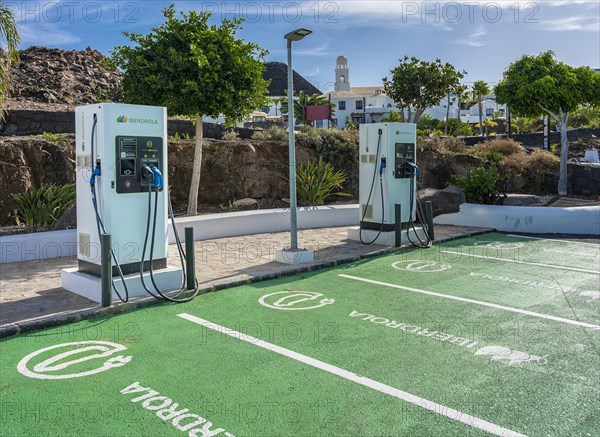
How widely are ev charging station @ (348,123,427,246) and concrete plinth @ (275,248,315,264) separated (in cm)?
204

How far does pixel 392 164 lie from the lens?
34.9 feet

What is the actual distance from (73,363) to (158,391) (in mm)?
1058

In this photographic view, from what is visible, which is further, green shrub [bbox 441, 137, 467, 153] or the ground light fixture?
green shrub [bbox 441, 137, 467, 153]

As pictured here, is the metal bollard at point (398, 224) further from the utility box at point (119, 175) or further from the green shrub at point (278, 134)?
the green shrub at point (278, 134)

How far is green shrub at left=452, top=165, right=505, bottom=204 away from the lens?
14.1 m

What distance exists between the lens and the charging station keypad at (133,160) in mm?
6785

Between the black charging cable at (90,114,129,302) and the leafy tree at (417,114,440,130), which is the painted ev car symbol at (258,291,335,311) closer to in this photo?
the black charging cable at (90,114,129,302)

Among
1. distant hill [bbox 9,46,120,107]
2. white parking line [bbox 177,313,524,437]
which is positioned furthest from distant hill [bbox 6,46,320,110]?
white parking line [bbox 177,313,524,437]

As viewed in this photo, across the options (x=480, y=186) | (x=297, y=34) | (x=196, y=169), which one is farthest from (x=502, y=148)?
(x=297, y=34)

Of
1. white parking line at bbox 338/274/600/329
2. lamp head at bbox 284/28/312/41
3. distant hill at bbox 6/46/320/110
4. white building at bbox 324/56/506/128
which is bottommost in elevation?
white parking line at bbox 338/274/600/329

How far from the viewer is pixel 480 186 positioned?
1415 cm

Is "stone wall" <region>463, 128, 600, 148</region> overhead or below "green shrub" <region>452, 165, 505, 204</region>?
overhead

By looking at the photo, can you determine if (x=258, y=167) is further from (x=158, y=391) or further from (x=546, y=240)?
(x=158, y=391)

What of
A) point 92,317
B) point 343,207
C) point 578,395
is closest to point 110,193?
point 92,317
